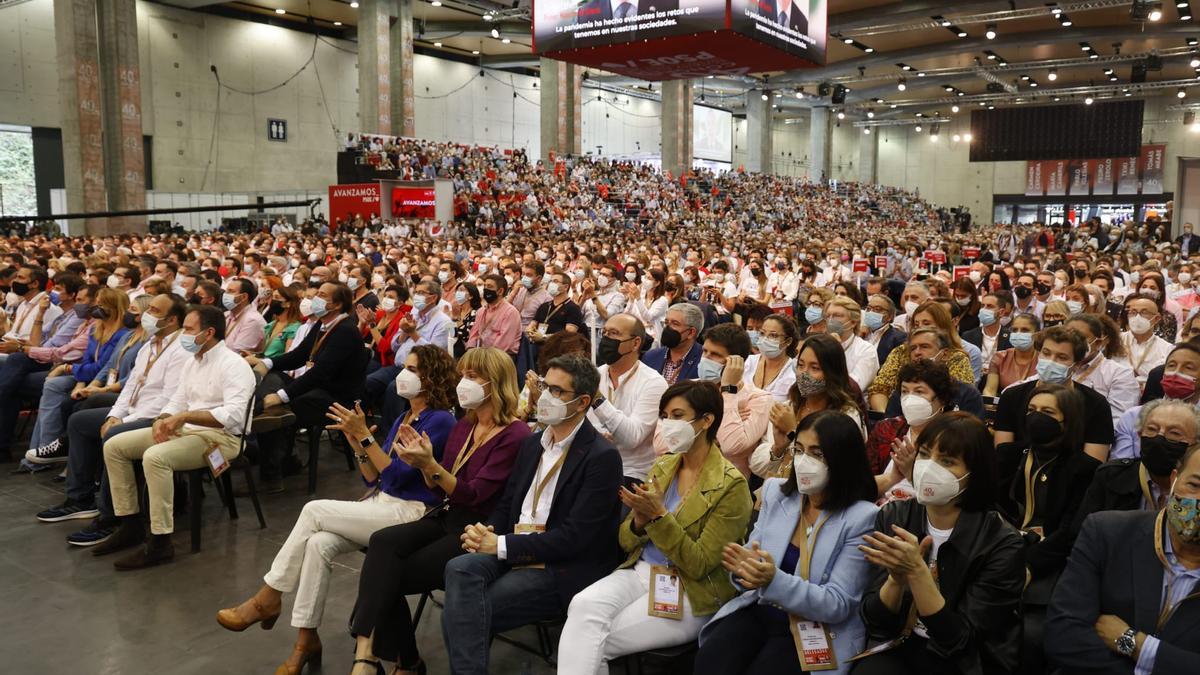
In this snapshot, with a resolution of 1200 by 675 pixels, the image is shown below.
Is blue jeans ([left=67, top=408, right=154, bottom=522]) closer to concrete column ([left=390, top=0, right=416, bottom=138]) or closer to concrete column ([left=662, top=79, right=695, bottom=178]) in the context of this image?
concrete column ([left=390, top=0, right=416, bottom=138])

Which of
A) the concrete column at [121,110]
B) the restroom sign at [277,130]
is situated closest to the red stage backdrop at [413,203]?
the concrete column at [121,110]

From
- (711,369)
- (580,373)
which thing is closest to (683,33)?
(711,369)

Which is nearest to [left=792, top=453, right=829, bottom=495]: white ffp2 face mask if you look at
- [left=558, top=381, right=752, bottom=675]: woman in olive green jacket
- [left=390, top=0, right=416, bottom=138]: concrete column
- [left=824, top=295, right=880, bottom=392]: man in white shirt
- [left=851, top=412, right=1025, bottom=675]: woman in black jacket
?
[left=851, top=412, right=1025, bottom=675]: woman in black jacket

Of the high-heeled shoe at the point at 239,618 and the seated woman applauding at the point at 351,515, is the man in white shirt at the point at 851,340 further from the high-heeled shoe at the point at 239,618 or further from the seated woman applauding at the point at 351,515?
the high-heeled shoe at the point at 239,618

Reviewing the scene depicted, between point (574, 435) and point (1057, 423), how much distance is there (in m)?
1.82

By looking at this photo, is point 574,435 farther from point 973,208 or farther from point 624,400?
point 973,208

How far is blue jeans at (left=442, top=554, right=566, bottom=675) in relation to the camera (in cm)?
318

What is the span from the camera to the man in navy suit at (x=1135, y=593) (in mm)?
2398

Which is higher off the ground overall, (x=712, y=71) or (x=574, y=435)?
(x=712, y=71)

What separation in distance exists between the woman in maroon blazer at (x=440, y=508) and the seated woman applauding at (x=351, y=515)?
15cm

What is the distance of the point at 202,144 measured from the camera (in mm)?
29203

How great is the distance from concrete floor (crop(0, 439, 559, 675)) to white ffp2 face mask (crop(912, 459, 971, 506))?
5.19ft

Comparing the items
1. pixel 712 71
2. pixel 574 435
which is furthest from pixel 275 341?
pixel 712 71

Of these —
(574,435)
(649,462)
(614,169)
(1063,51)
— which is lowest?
(649,462)
